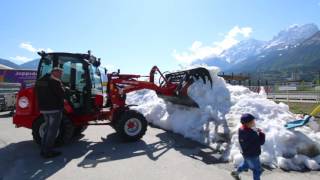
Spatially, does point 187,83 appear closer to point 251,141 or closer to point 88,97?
point 88,97

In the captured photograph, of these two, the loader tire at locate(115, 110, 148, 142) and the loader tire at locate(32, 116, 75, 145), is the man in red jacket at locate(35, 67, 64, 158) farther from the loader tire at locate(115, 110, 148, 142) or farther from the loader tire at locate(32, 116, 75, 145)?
the loader tire at locate(115, 110, 148, 142)

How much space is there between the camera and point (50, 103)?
779 cm

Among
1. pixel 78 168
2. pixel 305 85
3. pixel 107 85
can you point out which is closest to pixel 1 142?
pixel 107 85

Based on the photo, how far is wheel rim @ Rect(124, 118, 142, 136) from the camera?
30.5 feet

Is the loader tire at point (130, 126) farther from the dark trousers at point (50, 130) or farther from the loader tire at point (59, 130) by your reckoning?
the dark trousers at point (50, 130)

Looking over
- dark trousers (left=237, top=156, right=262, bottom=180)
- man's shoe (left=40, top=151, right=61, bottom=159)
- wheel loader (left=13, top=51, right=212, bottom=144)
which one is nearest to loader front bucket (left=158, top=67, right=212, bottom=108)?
wheel loader (left=13, top=51, right=212, bottom=144)

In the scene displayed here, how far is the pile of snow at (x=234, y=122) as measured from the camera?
675 cm

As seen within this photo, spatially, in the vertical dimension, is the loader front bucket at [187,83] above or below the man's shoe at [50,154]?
above

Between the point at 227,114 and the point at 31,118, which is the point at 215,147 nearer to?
the point at 227,114

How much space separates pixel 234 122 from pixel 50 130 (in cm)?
436

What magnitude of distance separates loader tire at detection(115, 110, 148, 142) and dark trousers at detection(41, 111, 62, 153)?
182cm

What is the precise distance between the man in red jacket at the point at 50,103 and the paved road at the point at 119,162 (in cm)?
34

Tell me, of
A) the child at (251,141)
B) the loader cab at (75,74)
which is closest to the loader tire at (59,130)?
the loader cab at (75,74)

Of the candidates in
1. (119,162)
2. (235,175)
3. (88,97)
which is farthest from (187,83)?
(235,175)
